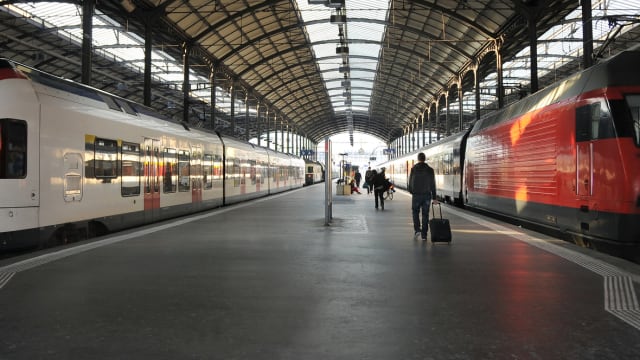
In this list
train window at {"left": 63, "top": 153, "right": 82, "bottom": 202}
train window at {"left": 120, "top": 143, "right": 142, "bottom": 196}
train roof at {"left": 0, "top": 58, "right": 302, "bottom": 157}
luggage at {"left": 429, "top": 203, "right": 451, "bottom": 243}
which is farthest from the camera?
train window at {"left": 120, "top": 143, "right": 142, "bottom": 196}

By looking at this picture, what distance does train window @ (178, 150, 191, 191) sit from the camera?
1738 cm

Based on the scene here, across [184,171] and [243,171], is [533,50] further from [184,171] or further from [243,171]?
[184,171]

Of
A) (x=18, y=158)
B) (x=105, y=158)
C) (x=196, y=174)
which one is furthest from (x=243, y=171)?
(x=18, y=158)

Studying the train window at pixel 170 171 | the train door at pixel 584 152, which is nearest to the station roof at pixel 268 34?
the train window at pixel 170 171

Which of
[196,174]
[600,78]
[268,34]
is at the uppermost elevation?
[268,34]

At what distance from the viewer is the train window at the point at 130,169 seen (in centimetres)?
1305

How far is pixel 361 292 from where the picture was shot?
651cm

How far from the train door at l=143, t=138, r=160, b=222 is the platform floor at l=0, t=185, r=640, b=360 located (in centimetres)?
402

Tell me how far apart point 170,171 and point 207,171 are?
4.54m

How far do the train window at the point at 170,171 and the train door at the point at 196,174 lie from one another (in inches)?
74.5

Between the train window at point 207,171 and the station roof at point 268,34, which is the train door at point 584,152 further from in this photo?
the train window at point 207,171

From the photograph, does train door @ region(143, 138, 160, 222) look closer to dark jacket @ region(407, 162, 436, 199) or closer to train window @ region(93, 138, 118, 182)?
train window @ region(93, 138, 118, 182)

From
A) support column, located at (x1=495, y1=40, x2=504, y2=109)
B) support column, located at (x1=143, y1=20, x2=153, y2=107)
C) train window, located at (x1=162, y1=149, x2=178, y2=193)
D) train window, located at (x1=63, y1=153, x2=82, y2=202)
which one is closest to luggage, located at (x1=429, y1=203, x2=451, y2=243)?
train window, located at (x1=63, y1=153, x2=82, y2=202)

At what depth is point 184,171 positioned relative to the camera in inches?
703
